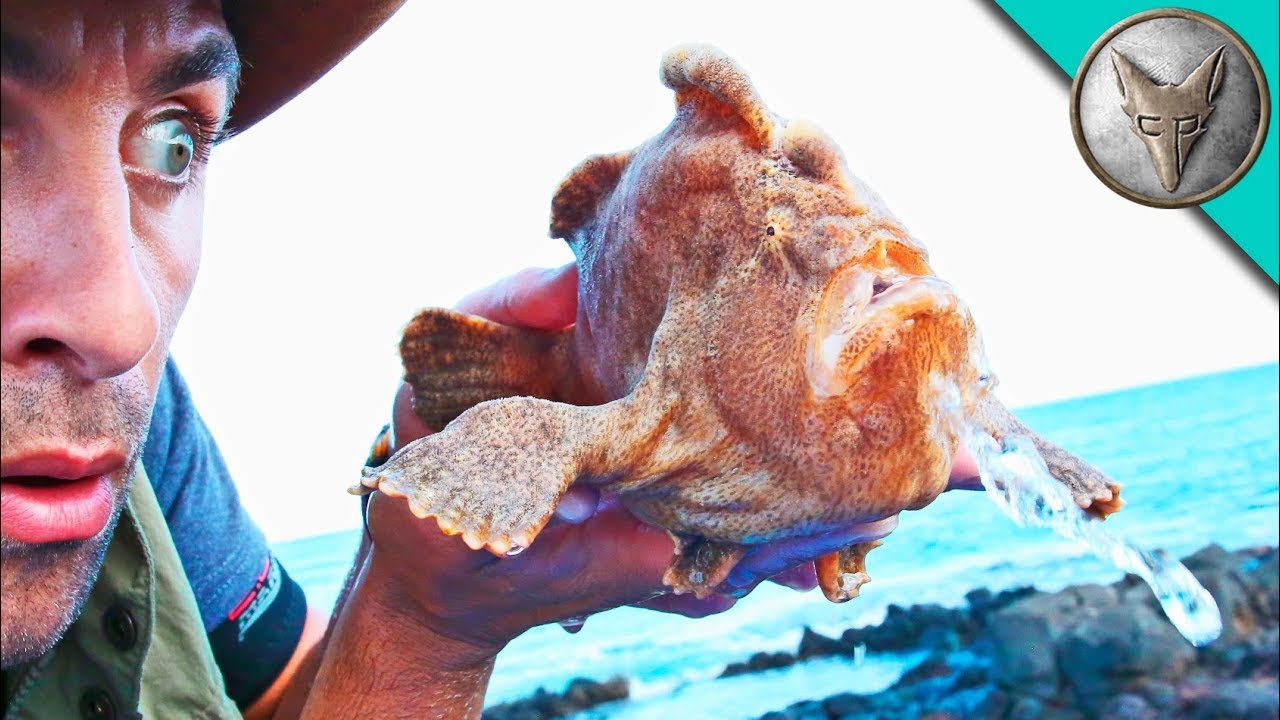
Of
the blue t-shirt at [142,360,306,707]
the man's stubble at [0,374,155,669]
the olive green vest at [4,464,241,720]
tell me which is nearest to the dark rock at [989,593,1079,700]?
the blue t-shirt at [142,360,306,707]

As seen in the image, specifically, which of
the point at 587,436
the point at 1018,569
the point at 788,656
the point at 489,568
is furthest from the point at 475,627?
the point at 1018,569

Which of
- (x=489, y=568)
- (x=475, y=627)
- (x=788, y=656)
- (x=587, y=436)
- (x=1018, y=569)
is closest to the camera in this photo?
(x=587, y=436)

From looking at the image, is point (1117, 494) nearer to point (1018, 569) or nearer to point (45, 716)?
point (45, 716)

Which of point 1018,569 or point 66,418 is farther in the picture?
point 1018,569

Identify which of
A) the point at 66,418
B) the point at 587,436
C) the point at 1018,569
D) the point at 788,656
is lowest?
the point at 1018,569

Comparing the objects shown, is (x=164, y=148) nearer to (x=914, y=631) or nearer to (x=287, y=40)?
(x=287, y=40)

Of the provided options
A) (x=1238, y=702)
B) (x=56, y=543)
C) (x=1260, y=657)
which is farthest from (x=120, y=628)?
(x=1260, y=657)
